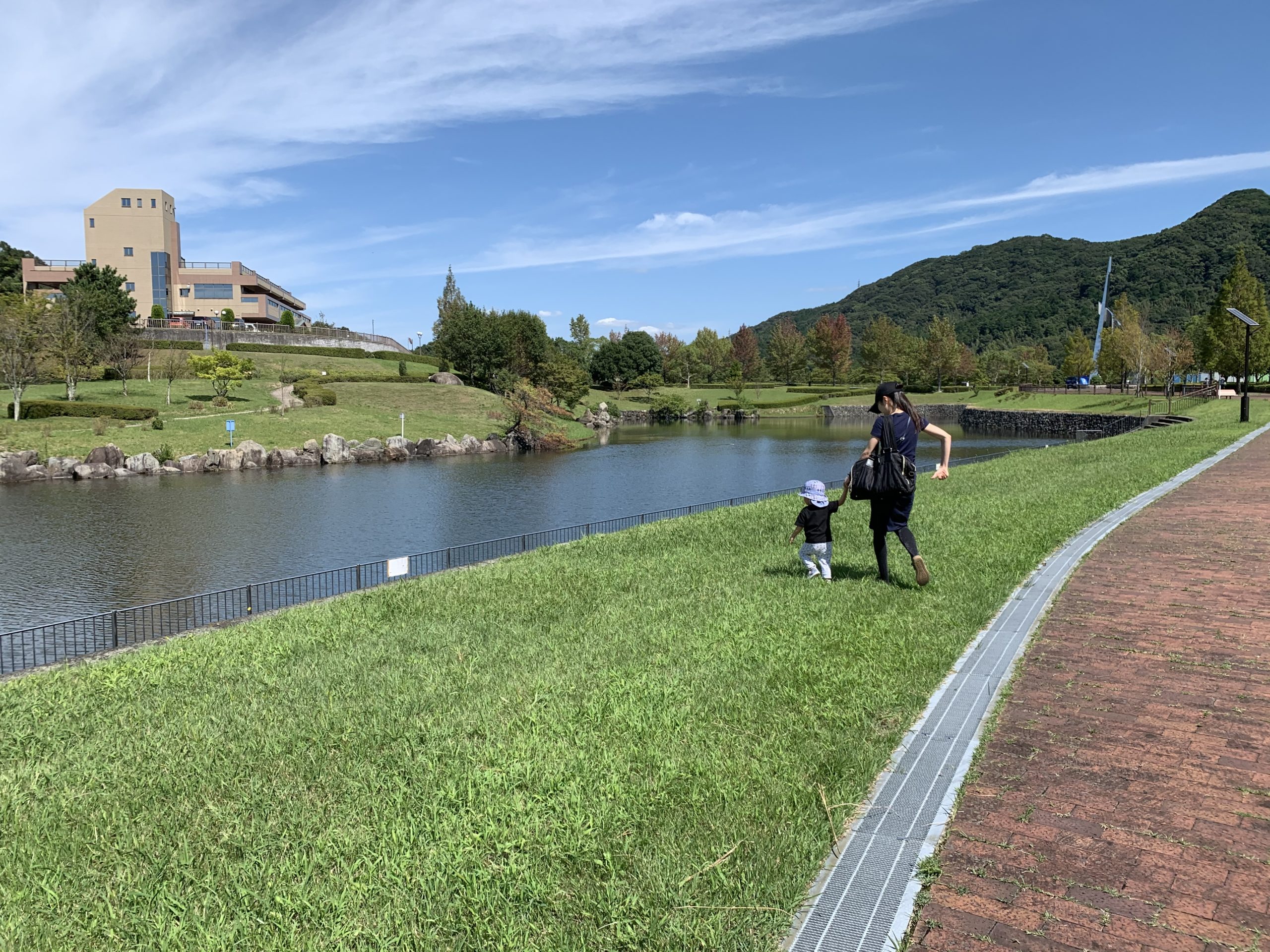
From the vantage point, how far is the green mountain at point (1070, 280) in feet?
401

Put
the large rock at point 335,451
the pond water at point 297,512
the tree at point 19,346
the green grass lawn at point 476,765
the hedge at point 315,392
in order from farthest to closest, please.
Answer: the hedge at point 315,392
the large rock at point 335,451
the tree at point 19,346
the pond water at point 297,512
the green grass lawn at point 476,765

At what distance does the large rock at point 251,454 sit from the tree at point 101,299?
20082 millimetres

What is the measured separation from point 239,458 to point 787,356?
3470 inches

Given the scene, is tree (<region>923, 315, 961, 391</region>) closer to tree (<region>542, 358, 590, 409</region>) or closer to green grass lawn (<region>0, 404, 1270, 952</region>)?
tree (<region>542, 358, 590, 409</region>)

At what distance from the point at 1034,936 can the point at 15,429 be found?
4476 cm

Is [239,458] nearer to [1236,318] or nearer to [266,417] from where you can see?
[266,417]

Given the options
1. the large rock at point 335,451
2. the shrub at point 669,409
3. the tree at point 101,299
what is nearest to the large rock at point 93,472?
the large rock at point 335,451

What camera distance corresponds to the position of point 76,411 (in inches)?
1585

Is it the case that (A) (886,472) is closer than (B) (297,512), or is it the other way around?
(A) (886,472)

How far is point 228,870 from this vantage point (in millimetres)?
3889

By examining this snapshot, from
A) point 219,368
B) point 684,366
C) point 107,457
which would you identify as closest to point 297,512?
point 107,457

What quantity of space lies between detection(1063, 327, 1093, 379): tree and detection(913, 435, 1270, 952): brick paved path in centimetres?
8973

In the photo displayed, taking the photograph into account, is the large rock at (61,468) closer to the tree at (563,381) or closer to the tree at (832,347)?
the tree at (563,381)

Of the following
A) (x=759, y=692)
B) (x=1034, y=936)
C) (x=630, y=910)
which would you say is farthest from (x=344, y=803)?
(x=1034, y=936)
